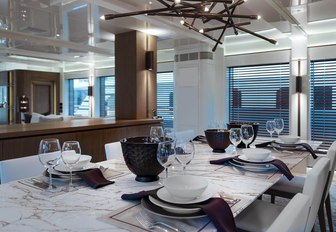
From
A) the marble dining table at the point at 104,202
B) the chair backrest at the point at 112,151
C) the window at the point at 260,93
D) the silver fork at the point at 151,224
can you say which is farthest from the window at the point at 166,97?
the silver fork at the point at 151,224

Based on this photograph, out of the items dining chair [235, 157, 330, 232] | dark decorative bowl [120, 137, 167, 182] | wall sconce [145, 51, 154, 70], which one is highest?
wall sconce [145, 51, 154, 70]

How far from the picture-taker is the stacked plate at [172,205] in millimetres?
954

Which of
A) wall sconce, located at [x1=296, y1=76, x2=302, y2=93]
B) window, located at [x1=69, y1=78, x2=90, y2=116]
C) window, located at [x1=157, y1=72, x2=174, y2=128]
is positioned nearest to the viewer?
wall sconce, located at [x1=296, y1=76, x2=302, y2=93]

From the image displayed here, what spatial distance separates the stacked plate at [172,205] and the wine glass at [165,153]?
0.21 m

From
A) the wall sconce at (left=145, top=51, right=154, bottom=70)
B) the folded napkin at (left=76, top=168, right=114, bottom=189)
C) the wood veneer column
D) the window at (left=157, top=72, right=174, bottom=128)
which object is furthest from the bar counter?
the window at (left=157, top=72, right=174, bottom=128)

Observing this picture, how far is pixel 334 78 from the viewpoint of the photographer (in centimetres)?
510

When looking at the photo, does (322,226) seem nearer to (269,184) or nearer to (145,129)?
(269,184)

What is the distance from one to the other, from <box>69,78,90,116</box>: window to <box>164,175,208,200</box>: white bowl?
27.2 feet

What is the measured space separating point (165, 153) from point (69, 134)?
2233 mm

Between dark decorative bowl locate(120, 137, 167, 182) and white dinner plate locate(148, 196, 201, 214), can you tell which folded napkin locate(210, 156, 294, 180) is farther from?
white dinner plate locate(148, 196, 201, 214)

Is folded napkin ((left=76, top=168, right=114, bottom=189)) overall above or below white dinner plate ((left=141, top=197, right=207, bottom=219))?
above

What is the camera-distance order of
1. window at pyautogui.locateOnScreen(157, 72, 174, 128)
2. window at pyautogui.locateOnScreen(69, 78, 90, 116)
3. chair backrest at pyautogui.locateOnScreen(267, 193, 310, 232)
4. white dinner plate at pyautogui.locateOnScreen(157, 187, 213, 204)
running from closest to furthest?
chair backrest at pyautogui.locateOnScreen(267, 193, 310, 232)
white dinner plate at pyautogui.locateOnScreen(157, 187, 213, 204)
window at pyautogui.locateOnScreen(157, 72, 174, 128)
window at pyautogui.locateOnScreen(69, 78, 90, 116)

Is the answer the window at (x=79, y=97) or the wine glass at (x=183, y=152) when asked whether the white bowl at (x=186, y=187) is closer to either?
the wine glass at (x=183, y=152)

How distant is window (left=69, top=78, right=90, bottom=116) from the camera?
30.1 ft
